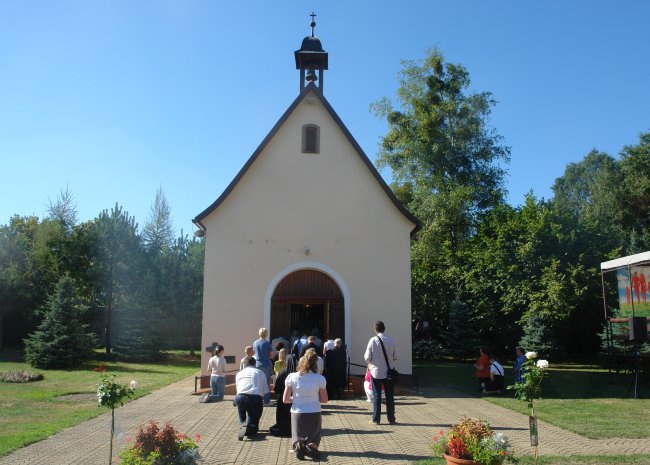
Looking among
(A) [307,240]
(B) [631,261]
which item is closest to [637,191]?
(B) [631,261]

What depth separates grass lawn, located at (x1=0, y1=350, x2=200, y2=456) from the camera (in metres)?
10.3

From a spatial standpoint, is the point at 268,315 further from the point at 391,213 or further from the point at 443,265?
the point at 443,265

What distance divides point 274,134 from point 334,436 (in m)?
11.0

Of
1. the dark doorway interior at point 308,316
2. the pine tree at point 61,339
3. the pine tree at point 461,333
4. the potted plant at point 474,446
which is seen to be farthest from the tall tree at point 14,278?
the potted plant at point 474,446

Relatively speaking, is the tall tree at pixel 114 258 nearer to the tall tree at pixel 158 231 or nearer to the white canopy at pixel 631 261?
the tall tree at pixel 158 231

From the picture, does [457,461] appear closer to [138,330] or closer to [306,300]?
[306,300]

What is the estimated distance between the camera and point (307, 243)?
57.8 ft

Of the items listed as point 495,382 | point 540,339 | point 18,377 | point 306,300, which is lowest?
point 18,377

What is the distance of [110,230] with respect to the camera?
105 ft

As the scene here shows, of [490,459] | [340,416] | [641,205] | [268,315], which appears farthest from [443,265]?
[490,459]

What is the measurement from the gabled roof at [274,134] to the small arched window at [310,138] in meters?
0.71

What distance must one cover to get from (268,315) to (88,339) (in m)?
12.8

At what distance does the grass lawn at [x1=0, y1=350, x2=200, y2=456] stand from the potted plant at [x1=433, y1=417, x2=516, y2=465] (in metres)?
6.71

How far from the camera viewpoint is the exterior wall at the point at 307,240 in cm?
1709
